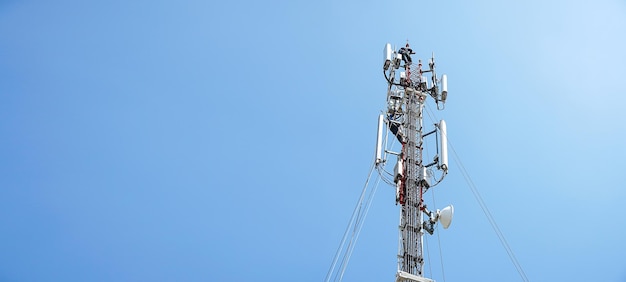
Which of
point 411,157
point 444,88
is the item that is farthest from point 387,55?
point 411,157

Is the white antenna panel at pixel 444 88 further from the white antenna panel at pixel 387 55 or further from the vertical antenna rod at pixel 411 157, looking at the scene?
the white antenna panel at pixel 387 55

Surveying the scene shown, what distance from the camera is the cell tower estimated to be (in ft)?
54.7

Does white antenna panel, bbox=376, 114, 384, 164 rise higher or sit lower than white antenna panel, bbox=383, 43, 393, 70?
lower

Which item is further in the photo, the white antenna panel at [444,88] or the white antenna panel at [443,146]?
the white antenna panel at [444,88]

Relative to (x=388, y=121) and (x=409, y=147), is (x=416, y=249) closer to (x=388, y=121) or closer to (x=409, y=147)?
(x=409, y=147)

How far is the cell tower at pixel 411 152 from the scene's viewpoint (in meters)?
16.7

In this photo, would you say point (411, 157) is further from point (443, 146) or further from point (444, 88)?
point (444, 88)

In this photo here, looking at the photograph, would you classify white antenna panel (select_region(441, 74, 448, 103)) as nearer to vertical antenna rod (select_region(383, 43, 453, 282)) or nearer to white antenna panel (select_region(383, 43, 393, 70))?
vertical antenna rod (select_region(383, 43, 453, 282))

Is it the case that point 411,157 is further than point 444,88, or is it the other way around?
point 444,88

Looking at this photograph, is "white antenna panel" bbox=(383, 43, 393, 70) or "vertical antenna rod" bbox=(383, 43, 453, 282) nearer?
"vertical antenna rod" bbox=(383, 43, 453, 282)

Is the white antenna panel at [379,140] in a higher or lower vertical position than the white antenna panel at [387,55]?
lower

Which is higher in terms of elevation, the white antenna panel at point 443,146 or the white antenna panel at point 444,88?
the white antenna panel at point 444,88

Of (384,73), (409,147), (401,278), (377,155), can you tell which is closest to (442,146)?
(409,147)

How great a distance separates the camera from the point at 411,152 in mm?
19297
